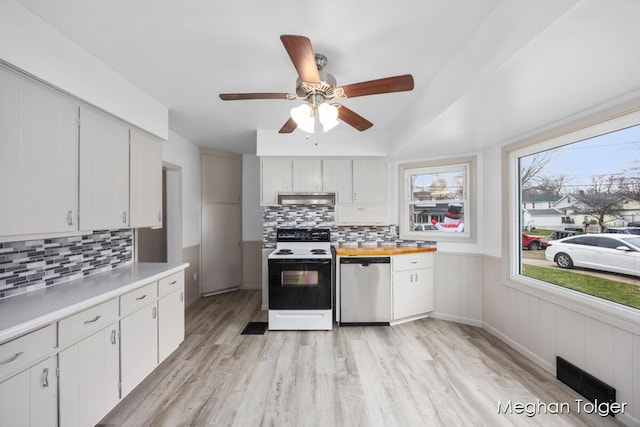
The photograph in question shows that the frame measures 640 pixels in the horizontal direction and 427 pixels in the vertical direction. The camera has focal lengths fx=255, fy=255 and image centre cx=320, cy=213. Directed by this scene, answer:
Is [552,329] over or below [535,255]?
below

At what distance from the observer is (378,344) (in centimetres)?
A: 268

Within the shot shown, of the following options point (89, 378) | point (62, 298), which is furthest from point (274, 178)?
point (89, 378)

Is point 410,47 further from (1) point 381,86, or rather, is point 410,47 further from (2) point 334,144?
(2) point 334,144

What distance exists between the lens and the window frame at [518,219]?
1.71 metres

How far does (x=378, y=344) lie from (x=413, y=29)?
2.74 metres

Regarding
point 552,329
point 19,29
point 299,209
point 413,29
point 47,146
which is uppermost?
point 413,29

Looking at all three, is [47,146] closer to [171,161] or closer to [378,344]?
[171,161]

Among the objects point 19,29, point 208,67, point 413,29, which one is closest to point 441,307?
point 413,29

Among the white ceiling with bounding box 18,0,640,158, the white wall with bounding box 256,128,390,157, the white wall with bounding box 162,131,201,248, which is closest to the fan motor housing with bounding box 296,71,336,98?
the white ceiling with bounding box 18,0,640,158

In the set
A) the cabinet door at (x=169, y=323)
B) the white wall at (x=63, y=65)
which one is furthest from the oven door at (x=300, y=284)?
the white wall at (x=63, y=65)

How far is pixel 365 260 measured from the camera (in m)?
3.09

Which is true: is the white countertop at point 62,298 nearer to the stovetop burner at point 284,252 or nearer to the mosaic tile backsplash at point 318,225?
the stovetop burner at point 284,252

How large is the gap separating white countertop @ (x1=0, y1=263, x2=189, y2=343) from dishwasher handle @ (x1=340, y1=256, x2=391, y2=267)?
186 centimetres

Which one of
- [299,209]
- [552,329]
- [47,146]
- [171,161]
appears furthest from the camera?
[299,209]
